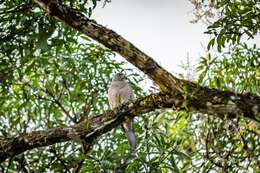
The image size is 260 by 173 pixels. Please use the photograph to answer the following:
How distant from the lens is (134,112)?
2402 millimetres

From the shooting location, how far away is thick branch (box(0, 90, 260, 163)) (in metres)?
2.09

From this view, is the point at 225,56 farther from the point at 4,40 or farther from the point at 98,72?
the point at 4,40

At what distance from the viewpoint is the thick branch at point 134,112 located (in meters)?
2.09

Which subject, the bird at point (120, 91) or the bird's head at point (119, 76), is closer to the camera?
the bird at point (120, 91)

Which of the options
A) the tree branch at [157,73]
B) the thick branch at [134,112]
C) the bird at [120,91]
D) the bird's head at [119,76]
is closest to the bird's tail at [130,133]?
the bird at [120,91]

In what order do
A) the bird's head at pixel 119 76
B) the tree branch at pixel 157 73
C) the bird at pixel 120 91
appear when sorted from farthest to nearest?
the bird's head at pixel 119 76 → the bird at pixel 120 91 → the tree branch at pixel 157 73

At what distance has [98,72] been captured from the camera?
13.6 ft

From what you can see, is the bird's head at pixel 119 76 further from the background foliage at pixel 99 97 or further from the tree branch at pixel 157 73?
the tree branch at pixel 157 73

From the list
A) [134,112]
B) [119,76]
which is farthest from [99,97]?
[134,112]

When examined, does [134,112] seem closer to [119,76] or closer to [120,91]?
[120,91]

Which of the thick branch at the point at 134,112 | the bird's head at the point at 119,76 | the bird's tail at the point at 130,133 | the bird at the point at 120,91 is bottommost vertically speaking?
the thick branch at the point at 134,112

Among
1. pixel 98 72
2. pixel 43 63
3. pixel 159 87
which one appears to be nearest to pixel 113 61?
pixel 98 72

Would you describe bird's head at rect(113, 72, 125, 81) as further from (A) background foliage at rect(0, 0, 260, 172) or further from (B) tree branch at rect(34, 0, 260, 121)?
(B) tree branch at rect(34, 0, 260, 121)

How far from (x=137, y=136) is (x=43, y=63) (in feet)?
2.94
